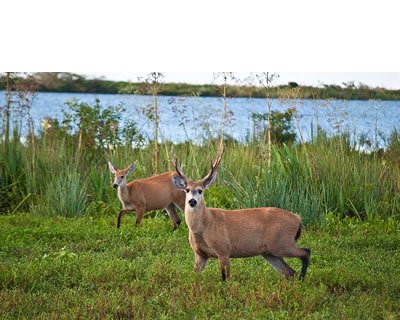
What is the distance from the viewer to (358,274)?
5.52 meters

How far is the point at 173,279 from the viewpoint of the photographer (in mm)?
5379

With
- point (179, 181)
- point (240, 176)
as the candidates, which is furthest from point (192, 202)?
A: point (240, 176)

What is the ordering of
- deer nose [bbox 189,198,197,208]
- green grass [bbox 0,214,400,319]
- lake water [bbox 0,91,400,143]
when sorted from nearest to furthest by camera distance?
green grass [bbox 0,214,400,319] → deer nose [bbox 189,198,197,208] → lake water [bbox 0,91,400,143]

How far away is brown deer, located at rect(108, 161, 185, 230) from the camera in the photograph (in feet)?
27.6

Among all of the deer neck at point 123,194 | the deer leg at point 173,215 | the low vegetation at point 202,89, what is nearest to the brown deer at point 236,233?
the deer leg at point 173,215

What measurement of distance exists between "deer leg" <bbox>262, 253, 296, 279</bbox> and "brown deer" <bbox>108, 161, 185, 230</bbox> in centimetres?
295

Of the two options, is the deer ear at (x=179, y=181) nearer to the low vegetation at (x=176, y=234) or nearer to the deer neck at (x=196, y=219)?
the deer neck at (x=196, y=219)

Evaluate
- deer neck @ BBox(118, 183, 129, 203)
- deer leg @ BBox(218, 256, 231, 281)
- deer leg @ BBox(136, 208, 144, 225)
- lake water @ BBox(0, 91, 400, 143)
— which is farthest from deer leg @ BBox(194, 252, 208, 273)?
lake water @ BBox(0, 91, 400, 143)

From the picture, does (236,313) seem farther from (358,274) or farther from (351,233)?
(351,233)

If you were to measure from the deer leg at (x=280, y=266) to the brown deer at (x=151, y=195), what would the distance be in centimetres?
295

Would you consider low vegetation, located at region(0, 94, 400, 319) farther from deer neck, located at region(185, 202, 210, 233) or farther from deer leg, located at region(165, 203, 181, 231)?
deer neck, located at region(185, 202, 210, 233)

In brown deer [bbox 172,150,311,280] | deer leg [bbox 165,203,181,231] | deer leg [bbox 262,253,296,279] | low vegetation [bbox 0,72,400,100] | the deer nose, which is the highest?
low vegetation [bbox 0,72,400,100]

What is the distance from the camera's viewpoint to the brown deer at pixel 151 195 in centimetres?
841

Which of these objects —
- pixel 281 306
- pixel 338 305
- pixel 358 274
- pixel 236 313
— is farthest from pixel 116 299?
pixel 358 274
